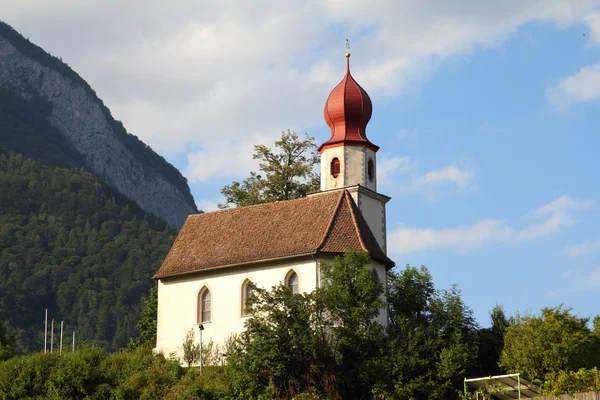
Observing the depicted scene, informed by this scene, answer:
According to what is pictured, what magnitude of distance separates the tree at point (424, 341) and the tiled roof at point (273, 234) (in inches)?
113

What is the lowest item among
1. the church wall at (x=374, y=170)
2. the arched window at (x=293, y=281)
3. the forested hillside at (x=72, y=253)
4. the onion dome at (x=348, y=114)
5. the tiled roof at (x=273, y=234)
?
the arched window at (x=293, y=281)

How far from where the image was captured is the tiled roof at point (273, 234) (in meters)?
52.8

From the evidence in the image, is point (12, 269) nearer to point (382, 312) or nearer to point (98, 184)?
point (98, 184)

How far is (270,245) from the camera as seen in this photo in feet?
177

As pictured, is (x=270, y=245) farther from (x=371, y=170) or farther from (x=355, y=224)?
(x=371, y=170)

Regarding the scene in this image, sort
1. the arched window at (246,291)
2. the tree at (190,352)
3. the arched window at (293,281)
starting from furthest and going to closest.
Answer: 1. the tree at (190,352)
2. the arched window at (246,291)
3. the arched window at (293,281)

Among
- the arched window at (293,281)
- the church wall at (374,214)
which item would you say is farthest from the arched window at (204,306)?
the church wall at (374,214)

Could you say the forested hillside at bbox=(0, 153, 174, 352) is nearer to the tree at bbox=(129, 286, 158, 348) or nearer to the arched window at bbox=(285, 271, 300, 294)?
the tree at bbox=(129, 286, 158, 348)

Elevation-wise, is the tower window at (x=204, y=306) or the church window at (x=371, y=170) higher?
the church window at (x=371, y=170)

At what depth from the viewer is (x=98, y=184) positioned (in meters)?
191

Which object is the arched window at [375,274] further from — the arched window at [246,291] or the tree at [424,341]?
the arched window at [246,291]

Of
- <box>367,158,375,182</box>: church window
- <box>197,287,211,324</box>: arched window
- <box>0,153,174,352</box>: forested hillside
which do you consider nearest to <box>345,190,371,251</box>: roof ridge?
<box>367,158,375,182</box>: church window

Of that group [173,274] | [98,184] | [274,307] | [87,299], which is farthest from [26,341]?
[274,307]

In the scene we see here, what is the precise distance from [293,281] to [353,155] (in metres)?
10.5
